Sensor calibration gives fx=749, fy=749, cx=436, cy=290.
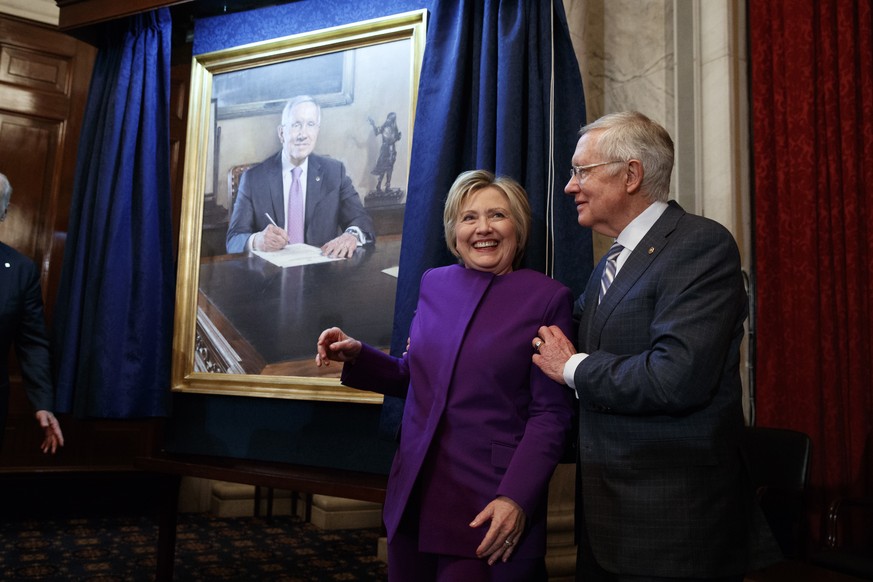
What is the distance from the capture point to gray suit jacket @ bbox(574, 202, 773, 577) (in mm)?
1416

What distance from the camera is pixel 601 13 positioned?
11.4ft

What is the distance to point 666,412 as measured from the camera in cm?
147

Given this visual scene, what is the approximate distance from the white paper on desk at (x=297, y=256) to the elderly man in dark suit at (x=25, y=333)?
976 millimetres

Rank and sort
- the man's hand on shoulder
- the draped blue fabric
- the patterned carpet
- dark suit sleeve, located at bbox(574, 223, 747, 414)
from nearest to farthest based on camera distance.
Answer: dark suit sleeve, located at bbox(574, 223, 747, 414) < the man's hand on shoulder < the draped blue fabric < the patterned carpet

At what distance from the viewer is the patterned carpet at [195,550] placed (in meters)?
3.56

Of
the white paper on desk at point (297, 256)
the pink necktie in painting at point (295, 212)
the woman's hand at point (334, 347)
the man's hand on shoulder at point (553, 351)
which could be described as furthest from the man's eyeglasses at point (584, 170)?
the pink necktie in painting at point (295, 212)

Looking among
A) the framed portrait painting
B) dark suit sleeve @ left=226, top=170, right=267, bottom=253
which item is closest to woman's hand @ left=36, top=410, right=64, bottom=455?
the framed portrait painting

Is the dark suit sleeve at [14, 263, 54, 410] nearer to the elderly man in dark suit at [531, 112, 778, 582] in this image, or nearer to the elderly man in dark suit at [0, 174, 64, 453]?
the elderly man in dark suit at [0, 174, 64, 453]

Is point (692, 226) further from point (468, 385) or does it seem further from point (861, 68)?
point (861, 68)

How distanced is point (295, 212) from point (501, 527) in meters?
1.98

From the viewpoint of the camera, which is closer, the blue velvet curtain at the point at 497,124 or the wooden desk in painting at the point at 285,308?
the blue velvet curtain at the point at 497,124

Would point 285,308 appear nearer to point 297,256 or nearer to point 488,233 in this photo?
point 297,256

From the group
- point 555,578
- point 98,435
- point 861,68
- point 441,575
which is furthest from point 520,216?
point 98,435

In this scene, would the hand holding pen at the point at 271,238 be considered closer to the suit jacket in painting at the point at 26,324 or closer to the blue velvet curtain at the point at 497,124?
the blue velvet curtain at the point at 497,124
